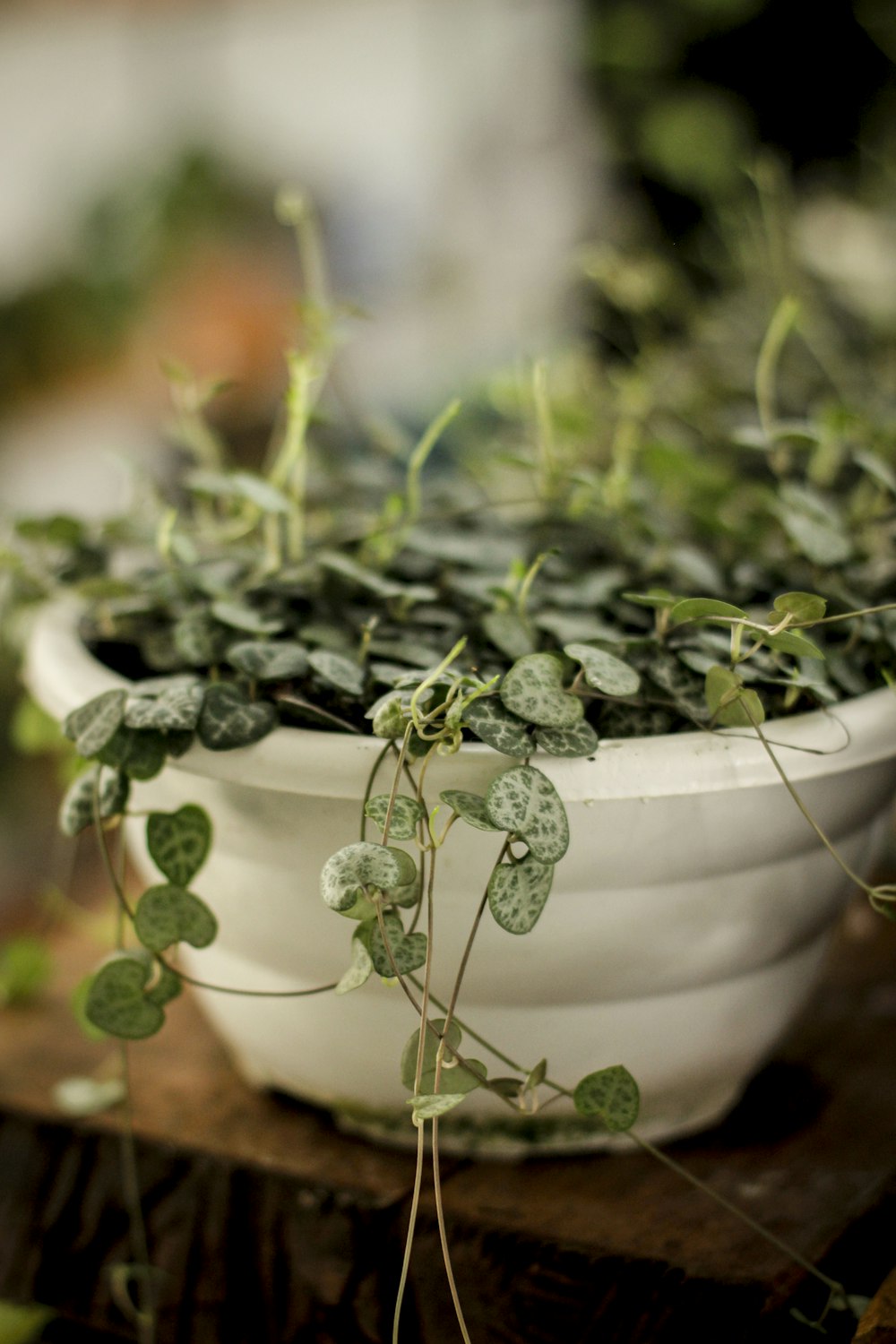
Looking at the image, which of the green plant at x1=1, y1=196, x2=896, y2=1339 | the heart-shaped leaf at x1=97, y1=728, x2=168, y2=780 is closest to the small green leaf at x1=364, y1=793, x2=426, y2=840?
the green plant at x1=1, y1=196, x2=896, y2=1339

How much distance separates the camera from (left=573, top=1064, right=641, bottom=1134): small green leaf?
0.41m

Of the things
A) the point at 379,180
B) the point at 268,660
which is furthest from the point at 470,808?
the point at 379,180

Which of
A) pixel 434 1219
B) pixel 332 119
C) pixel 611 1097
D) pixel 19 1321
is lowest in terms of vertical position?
pixel 19 1321

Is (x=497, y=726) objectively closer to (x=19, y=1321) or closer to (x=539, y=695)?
(x=539, y=695)

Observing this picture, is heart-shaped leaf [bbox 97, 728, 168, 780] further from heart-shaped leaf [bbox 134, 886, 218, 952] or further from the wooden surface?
the wooden surface

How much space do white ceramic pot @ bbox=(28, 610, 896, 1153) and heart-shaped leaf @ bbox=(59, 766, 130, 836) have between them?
0.08 feet

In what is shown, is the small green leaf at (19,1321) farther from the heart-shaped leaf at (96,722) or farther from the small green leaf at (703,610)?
the small green leaf at (703,610)

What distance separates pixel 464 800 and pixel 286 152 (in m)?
2.67

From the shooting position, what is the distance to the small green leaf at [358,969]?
376 millimetres

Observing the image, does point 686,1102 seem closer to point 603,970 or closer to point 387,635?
point 603,970

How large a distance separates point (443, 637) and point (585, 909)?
0.47ft

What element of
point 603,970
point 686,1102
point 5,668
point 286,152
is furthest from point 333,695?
point 286,152

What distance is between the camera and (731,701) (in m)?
0.42

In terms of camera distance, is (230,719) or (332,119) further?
(332,119)
